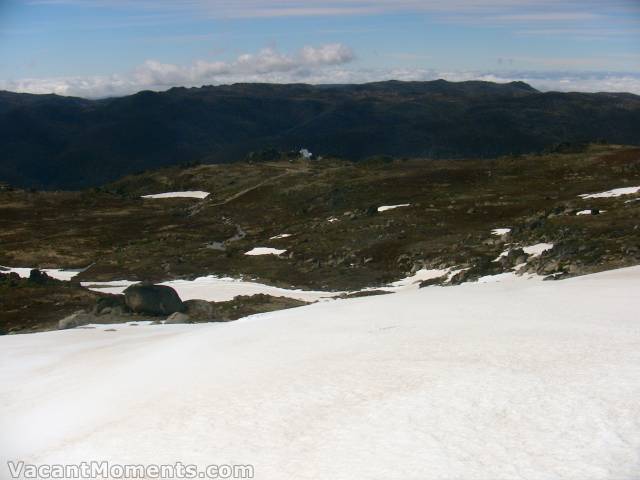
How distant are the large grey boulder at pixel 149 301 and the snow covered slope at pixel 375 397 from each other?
13895mm

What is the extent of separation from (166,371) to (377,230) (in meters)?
57.3

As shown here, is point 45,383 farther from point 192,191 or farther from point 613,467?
point 192,191

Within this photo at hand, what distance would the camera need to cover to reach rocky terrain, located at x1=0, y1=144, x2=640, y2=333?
46.2 meters

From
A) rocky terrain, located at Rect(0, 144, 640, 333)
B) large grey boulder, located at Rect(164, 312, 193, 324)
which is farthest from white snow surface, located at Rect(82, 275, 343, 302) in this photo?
large grey boulder, located at Rect(164, 312, 193, 324)

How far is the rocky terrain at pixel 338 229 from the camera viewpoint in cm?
4622

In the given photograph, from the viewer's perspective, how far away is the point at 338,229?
81.1 metres

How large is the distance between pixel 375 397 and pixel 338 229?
66592 millimetres

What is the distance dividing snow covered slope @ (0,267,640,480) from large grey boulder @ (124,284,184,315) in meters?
13.9

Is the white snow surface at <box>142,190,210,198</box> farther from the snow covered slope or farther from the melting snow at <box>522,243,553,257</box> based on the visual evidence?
the snow covered slope

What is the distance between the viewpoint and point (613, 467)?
35.2 ft


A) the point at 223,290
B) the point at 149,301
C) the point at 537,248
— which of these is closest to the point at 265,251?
the point at 223,290

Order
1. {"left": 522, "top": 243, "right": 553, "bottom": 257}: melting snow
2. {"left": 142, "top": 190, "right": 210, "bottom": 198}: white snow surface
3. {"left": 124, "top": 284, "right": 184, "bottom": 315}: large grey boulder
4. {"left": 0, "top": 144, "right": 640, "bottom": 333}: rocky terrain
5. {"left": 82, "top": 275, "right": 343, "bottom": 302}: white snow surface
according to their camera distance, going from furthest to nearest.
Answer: {"left": 142, "top": 190, "right": 210, "bottom": 198}: white snow surface → {"left": 82, "top": 275, "right": 343, "bottom": 302}: white snow surface → {"left": 522, "top": 243, "right": 553, "bottom": 257}: melting snow → {"left": 0, "top": 144, "right": 640, "bottom": 333}: rocky terrain → {"left": 124, "top": 284, "right": 184, "bottom": 315}: large grey boulder

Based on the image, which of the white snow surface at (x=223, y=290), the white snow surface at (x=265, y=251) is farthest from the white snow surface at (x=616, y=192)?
the white snow surface at (x=223, y=290)

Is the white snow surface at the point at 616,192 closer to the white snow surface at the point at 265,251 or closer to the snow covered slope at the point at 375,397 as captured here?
the white snow surface at the point at 265,251
